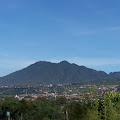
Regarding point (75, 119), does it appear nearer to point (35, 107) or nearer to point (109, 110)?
point (109, 110)

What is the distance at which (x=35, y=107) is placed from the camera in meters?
63.2

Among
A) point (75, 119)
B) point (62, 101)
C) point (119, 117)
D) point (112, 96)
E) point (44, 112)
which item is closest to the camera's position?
point (119, 117)

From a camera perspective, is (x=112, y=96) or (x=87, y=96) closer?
(x=112, y=96)

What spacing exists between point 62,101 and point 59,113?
18801mm

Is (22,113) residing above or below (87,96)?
below

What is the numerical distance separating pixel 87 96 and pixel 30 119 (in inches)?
514

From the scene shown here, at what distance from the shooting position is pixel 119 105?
3042 cm

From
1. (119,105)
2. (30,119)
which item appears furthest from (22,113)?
(119,105)

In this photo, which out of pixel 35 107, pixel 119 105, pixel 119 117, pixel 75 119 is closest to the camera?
pixel 119 117

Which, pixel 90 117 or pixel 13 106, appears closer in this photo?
pixel 90 117

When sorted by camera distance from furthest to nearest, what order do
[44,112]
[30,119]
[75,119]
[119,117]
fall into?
[44,112], [30,119], [75,119], [119,117]

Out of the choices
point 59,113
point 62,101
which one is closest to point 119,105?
point 59,113

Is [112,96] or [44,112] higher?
[112,96]

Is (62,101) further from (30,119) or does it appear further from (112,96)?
(112,96)
